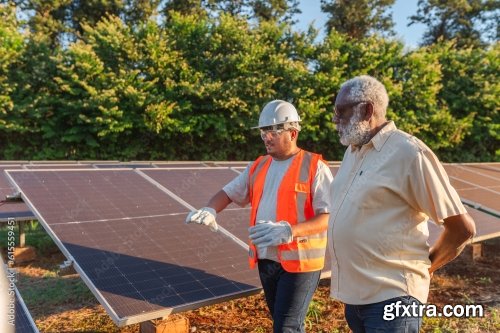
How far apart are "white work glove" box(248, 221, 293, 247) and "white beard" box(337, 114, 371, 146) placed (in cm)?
71

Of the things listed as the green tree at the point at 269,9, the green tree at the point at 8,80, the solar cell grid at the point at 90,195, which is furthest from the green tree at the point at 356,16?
the solar cell grid at the point at 90,195

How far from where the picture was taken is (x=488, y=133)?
19.6m

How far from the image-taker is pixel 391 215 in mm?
2283

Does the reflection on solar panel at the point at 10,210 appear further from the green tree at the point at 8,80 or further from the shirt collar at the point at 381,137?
the green tree at the point at 8,80

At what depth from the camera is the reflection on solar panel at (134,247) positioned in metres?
3.19

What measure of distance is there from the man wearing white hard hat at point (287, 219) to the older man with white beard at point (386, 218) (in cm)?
46

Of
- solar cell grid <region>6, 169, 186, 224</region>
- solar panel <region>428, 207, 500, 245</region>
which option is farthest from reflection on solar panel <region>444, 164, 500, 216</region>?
solar cell grid <region>6, 169, 186, 224</region>

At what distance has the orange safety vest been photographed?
2949 mm

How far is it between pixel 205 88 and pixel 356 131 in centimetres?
1439

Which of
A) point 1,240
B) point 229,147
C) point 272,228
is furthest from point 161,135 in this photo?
point 272,228

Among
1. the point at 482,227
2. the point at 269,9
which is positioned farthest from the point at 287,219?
the point at 269,9

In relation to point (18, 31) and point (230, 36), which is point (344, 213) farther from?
point (18, 31)

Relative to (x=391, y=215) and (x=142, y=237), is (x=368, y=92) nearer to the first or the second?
(x=391, y=215)

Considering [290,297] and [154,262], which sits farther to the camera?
[154,262]
